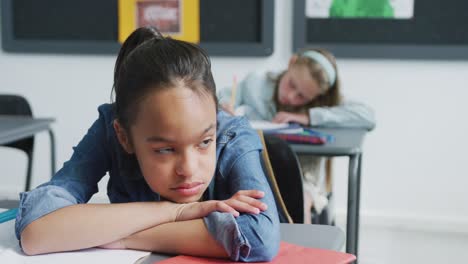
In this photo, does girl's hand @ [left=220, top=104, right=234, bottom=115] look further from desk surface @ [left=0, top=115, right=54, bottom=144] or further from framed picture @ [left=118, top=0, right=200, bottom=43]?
framed picture @ [left=118, top=0, right=200, bottom=43]

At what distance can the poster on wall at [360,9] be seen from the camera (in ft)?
10.8

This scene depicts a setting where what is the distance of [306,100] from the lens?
2760mm

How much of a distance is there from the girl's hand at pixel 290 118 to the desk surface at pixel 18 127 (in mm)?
903

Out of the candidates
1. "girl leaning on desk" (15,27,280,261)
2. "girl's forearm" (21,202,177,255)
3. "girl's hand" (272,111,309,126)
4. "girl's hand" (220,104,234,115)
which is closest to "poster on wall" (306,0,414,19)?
"girl's hand" (272,111,309,126)

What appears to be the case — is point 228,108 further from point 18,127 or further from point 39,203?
point 39,203

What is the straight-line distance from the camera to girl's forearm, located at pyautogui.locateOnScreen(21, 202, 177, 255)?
997 mm

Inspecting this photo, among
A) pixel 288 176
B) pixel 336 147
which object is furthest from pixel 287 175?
pixel 336 147

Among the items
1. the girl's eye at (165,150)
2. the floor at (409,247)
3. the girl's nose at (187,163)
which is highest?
the girl's eye at (165,150)

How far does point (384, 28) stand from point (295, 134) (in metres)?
1.29

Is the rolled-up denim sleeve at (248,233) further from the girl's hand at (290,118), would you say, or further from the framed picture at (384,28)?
the framed picture at (384,28)

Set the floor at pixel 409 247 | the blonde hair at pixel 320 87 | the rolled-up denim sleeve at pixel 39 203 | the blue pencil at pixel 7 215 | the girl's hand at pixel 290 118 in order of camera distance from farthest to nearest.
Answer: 1. the floor at pixel 409 247
2. the blonde hair at pixel 320 87
3. the girl's hand at pixel 290 118
4. the blue pencil at pixel 7 215
5. the rolled-up denim sleeve at pixel 39 203

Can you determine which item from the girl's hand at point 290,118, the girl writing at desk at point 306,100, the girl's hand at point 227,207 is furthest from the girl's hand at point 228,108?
the girl's hand at point 227,207

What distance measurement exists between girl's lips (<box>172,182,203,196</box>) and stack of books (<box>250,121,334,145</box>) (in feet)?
4.09

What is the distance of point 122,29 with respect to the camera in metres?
3.60
